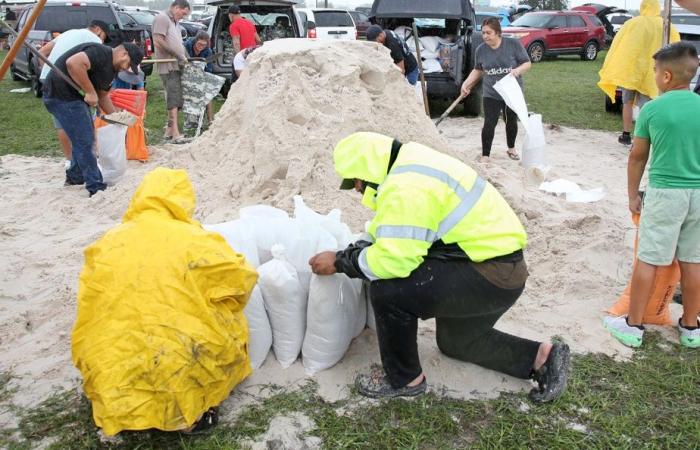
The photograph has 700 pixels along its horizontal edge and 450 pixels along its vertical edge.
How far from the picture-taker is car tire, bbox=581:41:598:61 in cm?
1869

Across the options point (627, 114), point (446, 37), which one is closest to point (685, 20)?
point (446, 37)

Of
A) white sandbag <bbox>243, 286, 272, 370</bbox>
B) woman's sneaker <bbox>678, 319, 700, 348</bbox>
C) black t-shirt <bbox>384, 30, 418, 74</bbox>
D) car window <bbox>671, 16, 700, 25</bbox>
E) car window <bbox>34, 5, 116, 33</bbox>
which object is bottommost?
woman's sneaker <bbox>678, 319, 700, 348</bbox>

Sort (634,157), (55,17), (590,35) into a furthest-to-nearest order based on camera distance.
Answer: (590,35) < (55,17) < (634,157)

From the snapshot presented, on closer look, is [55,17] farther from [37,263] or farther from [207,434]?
[207,434]

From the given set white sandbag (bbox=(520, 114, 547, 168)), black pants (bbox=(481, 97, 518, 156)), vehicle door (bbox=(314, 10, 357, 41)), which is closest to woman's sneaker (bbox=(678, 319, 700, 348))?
white sandbag (bbox=(520, 114, 547, 168))

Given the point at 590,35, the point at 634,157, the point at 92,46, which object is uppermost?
the point at 92,46

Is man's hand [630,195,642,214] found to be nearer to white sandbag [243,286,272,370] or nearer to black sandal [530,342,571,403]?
black sandal [530,342,571,403]

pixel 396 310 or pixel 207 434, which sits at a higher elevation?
pixel 396 310

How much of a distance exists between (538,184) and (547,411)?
3.80 m

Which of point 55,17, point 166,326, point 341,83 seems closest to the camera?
point 166,326

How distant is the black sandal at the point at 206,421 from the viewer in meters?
2.45

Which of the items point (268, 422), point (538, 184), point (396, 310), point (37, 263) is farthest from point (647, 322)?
point (37, 263)

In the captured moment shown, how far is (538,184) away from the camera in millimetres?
6090

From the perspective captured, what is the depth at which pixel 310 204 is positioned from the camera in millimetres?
4152
